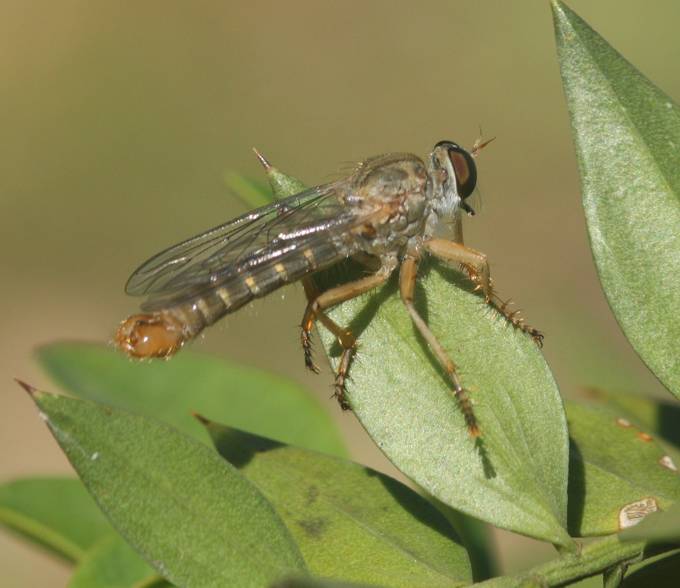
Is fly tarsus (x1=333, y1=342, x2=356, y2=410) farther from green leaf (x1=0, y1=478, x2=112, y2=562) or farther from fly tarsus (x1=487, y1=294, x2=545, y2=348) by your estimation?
green leaf (x1=0, y1=478, x2=112, y2=562)

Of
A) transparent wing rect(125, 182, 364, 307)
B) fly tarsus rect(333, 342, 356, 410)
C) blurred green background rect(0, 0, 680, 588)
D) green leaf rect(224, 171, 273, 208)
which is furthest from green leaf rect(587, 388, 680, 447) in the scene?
blurred green background rect(0, 0, 680, 588)

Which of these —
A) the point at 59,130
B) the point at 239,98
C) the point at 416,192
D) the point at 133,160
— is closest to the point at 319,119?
the point at 239,98

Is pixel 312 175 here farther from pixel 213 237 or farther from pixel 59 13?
pixel 213 237

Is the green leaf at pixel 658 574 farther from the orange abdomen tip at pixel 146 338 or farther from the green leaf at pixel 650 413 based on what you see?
the orange abdomen tip at pixel 146 338

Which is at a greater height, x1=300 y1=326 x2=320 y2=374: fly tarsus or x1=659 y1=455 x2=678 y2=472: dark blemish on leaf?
x1=300 y1=326 x2=320 y2=374: fly tarsus

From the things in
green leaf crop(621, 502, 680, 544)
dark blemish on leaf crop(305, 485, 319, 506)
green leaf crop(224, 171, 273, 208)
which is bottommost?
green leaf crop(621, 502, 680, 544)

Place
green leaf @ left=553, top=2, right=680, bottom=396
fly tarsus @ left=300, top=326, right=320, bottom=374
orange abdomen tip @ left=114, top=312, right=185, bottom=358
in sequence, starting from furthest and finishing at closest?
fly tarsus @ left=300, top=326, right=320, bottom=374 → orange abdomen tip @ left=114, top=312, right=185, bottom=358 → green leaf @ left=553, top=2, right=680, bottom=396

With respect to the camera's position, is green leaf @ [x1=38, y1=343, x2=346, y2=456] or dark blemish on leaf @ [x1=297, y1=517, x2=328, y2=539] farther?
green leaf @ [x1=38, y1=343, x2=346, y2=456]

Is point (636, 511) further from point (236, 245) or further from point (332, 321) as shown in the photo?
point (236, 245)

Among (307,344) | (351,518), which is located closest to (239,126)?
(307,344)
